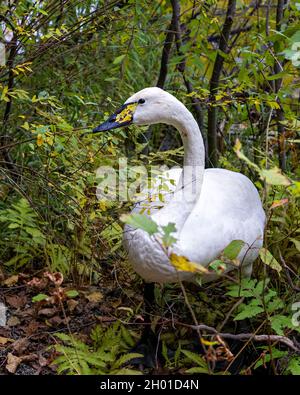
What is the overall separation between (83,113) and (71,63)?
46 cm

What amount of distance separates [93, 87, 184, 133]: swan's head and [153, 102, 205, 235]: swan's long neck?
0.09ft

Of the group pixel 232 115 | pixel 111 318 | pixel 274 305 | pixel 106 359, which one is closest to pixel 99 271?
pixel 111 318

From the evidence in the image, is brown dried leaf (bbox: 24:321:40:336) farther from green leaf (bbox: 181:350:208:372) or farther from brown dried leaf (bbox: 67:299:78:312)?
green leaf (bbox: 181:350:208:372)

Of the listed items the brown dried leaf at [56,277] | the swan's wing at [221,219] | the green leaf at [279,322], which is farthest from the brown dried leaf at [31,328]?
the green leaf at [279,322]

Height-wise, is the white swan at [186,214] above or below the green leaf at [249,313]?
above

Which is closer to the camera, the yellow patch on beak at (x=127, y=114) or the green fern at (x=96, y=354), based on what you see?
the green fern at (x=96, y=354)

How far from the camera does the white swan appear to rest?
9.09ft

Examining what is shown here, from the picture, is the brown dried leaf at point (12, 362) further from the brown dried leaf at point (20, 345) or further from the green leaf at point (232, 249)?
the green leaf at point (232, 249)

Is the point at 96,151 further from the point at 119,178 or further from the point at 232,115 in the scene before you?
the point at 232,115

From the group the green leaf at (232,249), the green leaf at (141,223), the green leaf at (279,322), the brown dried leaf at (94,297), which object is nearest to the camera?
the green leaf at (141,223)

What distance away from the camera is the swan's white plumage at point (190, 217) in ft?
9.06

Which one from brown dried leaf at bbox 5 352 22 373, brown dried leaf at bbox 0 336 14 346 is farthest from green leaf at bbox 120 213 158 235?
brown dried leaf at bbox 0 336 14 346

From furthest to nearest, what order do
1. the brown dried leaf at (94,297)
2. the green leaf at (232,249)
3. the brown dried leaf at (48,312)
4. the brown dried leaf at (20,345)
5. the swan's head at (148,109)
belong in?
the brown dried leaf at (94,297) < the brown dried leaf at (48,312) < the brown dried leaf at (20,345) < the swan's head at (148,109) < the green leaf at (232,249)

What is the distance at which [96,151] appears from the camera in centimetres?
340
